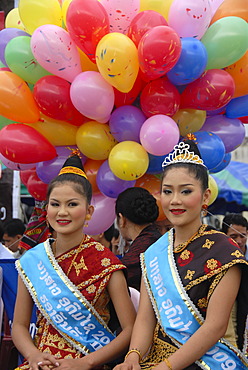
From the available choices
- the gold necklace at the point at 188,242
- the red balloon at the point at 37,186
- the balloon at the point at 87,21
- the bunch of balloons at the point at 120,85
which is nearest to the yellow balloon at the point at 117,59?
the bunch of balloons at the point at 120,85

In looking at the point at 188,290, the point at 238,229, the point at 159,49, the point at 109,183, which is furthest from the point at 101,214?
the point at 238,229

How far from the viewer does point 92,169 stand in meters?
4.46

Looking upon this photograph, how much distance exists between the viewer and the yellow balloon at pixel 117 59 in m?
3.69

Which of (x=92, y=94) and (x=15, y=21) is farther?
(x=15, y=21)

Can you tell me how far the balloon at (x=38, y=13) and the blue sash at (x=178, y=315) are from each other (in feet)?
7.76

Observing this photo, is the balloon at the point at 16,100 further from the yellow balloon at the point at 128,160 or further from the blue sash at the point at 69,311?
the blue sash at the point at 69,311

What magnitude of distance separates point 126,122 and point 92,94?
0.38 metres

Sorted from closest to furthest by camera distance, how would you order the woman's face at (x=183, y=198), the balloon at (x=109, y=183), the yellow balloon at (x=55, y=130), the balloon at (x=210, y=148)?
the woman's face at (x=183, y=198)
the balloon at (x=210, y=148)
the balloon at (x=109, y=183)
the yellow balloon at (x=55, y=130)

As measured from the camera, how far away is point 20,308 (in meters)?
3.01

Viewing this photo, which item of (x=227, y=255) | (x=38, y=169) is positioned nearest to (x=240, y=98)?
(x=38, y=169)

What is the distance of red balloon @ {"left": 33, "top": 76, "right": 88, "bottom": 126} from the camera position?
408 centimetres

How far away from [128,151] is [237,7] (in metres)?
1.49

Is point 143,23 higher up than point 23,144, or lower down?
higher up

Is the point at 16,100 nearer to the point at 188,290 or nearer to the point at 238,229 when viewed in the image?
the point at 188,290
